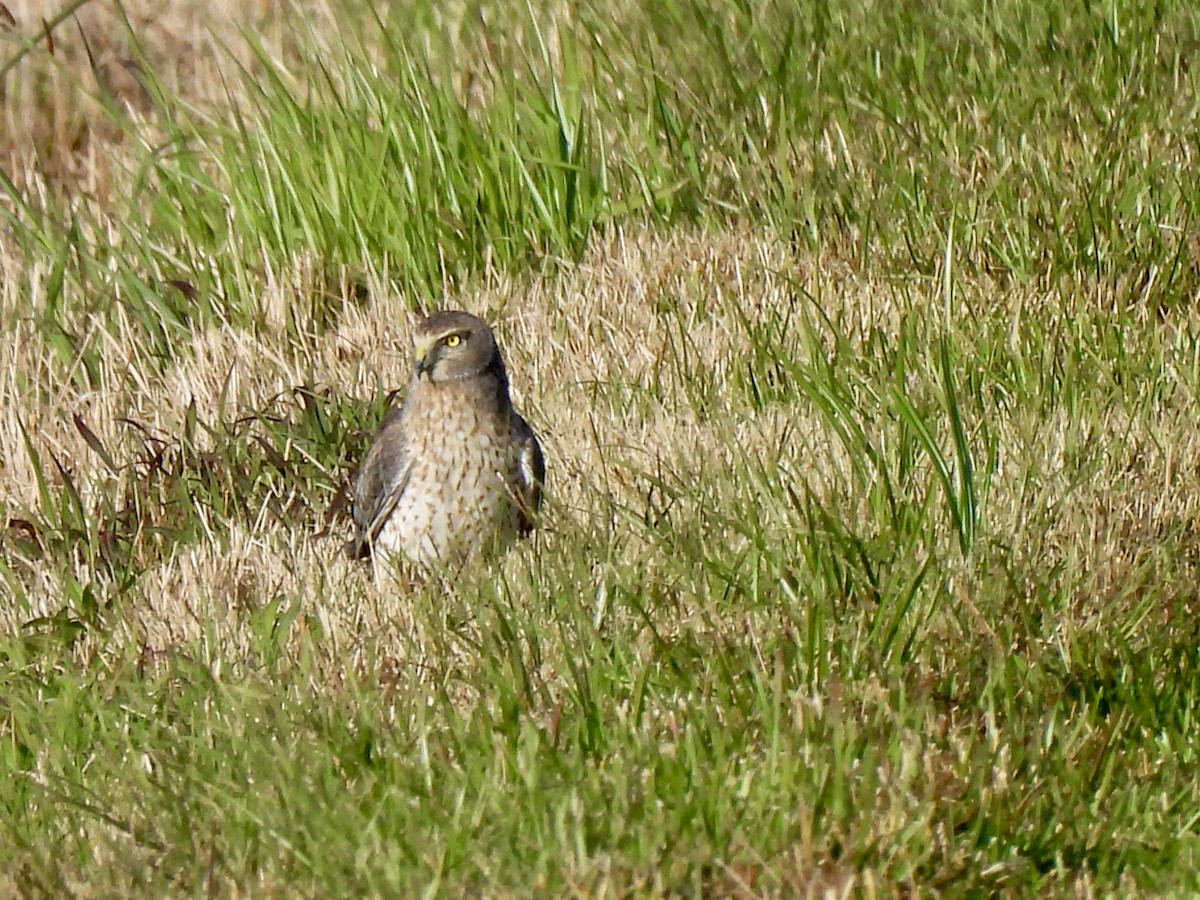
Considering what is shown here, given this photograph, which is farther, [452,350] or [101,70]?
[101,70]

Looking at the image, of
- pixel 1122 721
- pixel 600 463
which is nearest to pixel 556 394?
pixel 600 463

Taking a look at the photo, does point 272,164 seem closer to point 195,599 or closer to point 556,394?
point 556,394

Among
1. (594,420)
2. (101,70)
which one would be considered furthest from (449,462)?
(101,70)

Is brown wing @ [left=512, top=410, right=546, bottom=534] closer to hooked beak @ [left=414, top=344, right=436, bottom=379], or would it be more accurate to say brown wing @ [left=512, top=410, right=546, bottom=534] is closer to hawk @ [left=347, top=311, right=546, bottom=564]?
hawk @ [left=347, top=311, right=546, bottom=564]

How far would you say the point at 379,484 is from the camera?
220 inches

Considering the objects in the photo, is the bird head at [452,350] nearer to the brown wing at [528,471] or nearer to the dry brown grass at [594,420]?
the brown wing at [528,471]

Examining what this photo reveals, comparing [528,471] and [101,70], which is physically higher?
[101,70]

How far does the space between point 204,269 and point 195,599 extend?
229 centimetres

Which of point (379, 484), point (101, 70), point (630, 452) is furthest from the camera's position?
point (101, 70)

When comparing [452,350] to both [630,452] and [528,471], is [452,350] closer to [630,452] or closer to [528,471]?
[528,471]

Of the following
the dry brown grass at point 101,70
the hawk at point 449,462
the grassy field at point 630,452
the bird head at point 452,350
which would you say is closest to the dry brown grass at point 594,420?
the grassy field at point 630,452

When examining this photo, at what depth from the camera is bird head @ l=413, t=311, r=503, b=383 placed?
556 cm

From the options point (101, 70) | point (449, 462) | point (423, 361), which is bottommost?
point (449, 462)

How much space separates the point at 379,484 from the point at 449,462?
216mm
